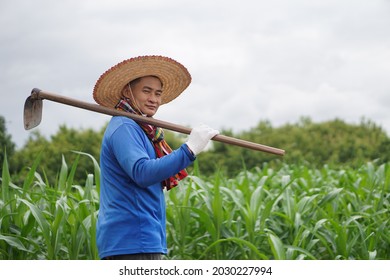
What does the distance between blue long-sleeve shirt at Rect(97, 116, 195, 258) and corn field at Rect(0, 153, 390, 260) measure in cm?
102

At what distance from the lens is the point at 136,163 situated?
8.08 ft

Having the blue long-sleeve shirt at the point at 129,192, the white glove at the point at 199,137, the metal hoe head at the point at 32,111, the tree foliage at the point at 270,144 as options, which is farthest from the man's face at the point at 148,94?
the tree foliage at the point at 270,144

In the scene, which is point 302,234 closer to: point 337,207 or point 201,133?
point 337,207

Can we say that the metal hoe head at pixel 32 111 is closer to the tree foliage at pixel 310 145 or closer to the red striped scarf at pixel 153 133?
the red striped scarf at pixel 153 133

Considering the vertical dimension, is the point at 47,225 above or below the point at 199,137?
below

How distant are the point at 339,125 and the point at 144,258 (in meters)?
13.0

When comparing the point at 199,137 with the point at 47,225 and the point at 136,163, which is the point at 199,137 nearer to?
the point at 136,163

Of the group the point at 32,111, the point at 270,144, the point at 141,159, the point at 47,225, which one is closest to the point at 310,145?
the point at 270,144

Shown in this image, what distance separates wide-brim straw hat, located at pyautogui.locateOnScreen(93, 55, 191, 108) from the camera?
272 cm

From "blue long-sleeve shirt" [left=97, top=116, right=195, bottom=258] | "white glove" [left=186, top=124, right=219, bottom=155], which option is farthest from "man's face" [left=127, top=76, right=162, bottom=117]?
"white glove" [left=186, top=124, right=219, bottom=155]

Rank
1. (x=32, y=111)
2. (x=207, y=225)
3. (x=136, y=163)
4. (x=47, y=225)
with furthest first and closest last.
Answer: (x=207, y=225) < (x=47, y=225) < (x=32, y=111) < (x=136, y=163)

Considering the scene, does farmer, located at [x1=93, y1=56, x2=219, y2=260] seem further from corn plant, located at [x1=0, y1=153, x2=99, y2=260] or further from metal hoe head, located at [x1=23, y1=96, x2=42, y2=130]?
corn plant, located at [x1=0, y1=153, x2=99, y2=260]

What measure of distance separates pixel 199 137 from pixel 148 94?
1.09ft
